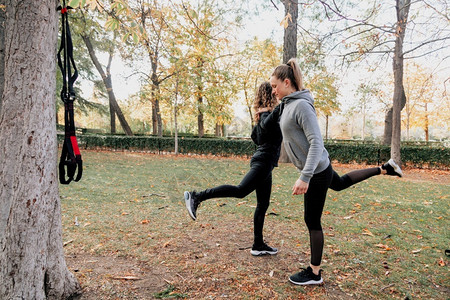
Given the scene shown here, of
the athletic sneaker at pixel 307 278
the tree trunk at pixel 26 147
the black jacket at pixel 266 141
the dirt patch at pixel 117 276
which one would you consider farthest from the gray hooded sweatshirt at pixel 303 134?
the tree trunk at pixel 26 147

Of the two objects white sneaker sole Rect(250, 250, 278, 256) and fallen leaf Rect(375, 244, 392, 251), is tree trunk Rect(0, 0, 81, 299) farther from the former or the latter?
fallen leaf Rect(375, 244, 392, 251)

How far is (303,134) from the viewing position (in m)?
2.25

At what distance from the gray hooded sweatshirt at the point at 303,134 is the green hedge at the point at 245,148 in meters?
12.6

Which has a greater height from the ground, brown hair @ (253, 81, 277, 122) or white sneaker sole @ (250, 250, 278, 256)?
brown hair @ (253, 81, 277, 122)

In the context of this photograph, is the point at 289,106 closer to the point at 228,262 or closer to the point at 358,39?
the point at 228,262

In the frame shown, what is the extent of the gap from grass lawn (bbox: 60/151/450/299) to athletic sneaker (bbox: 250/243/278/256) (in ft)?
0.31

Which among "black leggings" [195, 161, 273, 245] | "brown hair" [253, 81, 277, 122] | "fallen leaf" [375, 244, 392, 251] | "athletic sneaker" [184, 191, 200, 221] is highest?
"brown hair" [253, 81, 277, 122]

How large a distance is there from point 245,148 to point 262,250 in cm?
1253

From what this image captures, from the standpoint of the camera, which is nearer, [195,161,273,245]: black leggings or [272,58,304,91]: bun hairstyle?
[272,58,304,91]: bun hairstyle

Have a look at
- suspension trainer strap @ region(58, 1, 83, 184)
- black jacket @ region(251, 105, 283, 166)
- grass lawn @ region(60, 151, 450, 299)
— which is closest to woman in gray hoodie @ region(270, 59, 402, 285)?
black jacket @ region(251, 105, 283, 166)

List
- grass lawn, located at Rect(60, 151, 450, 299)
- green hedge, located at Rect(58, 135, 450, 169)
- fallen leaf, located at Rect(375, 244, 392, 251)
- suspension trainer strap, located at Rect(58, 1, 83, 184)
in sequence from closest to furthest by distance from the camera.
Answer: suspension trainer strap, located at Rect(58, 1, 83, 184) → grass lawn, located at Rect(60, 151, 450, 299) → fallen leaf, located at Rect(375, 244, 392, 251) → green hedge, located at Rect(58, 135, 450, 169)

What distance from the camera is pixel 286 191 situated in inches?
261

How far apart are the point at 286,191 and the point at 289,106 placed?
4.68 m

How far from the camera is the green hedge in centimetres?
1305
